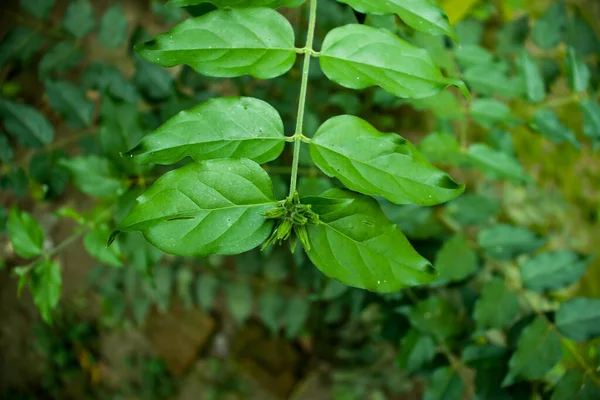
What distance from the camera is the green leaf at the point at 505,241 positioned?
1610 mm

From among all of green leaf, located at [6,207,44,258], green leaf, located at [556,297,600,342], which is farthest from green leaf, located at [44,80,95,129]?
green leaf, located at [556,297,600,342]

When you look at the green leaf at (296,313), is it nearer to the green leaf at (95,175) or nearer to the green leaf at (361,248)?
the green leaf at (95,175)

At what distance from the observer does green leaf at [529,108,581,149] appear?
5.03 ft

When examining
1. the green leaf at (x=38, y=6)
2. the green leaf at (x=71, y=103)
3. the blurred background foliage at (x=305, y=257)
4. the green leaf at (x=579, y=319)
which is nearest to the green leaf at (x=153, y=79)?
the blurred background foliage at (x=305, y=257)

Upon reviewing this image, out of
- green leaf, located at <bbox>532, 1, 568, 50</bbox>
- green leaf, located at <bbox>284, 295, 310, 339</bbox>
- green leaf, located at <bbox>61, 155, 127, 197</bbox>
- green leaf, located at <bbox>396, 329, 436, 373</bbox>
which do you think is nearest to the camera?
green leaf, located at <bbox>61, 155, 127, 197</bbox>

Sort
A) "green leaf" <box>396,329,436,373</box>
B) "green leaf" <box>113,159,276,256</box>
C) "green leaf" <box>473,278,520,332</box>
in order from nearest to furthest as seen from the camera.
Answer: "green leaf" <box>113,159,276,256</box> → "green leaf" <box>473,278,520,332</box> → "green leaf" <box>396,329,436,373</box>

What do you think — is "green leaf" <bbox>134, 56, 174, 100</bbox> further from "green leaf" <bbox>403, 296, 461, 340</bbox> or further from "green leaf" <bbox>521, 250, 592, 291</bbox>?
"green leaf" <bbox>521, 250, 592, 291</bbox>

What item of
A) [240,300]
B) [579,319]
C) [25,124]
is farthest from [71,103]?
[579,319]

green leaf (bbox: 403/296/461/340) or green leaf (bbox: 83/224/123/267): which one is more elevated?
green leaf (bbox: 83/224/123/267)

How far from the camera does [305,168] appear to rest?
156 cm

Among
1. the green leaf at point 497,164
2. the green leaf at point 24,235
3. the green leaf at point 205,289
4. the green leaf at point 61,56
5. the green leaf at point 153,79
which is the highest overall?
the green leaf at point 497,164

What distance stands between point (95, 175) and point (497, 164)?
1276mm

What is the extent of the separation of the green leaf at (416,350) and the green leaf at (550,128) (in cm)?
80

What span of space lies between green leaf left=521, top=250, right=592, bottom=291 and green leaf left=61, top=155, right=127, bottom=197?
1.34m
